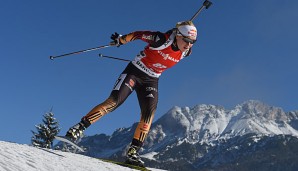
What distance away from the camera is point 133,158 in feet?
28.3

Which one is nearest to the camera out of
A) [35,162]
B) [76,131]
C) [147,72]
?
[35,162]

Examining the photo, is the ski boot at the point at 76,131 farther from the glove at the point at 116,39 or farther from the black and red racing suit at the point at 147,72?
the glove at the point at 116,39

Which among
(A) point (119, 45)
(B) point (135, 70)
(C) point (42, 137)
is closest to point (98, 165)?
(B) point (135, 70)

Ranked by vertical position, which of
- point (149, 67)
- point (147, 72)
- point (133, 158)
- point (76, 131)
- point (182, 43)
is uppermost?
point (182, 43)

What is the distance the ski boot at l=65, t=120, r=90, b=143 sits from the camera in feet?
26.3

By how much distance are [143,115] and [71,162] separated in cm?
279

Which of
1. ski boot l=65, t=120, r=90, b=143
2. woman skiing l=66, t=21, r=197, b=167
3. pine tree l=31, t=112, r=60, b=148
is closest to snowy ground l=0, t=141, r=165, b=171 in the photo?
ski boot l=65, t=120, r=90, b=143

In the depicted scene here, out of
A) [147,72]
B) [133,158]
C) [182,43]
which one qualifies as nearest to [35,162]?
[133,158]

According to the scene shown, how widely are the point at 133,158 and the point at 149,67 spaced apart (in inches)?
75.9

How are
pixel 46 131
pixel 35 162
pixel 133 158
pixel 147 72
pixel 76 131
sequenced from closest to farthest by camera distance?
pixel 35 162
pixel 76 131
pixel 133 158
pixel 147 72
pixel 46 131

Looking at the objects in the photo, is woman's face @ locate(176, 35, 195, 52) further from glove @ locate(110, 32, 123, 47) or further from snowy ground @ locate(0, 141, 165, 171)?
snowy ground @ locate(0, 141, 165, 171)

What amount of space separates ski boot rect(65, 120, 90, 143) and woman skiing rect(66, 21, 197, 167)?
78 cm

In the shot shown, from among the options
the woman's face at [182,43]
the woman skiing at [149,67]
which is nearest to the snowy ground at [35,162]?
the woman skiing at [149,67]

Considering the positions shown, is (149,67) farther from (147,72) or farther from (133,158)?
(133,158)
